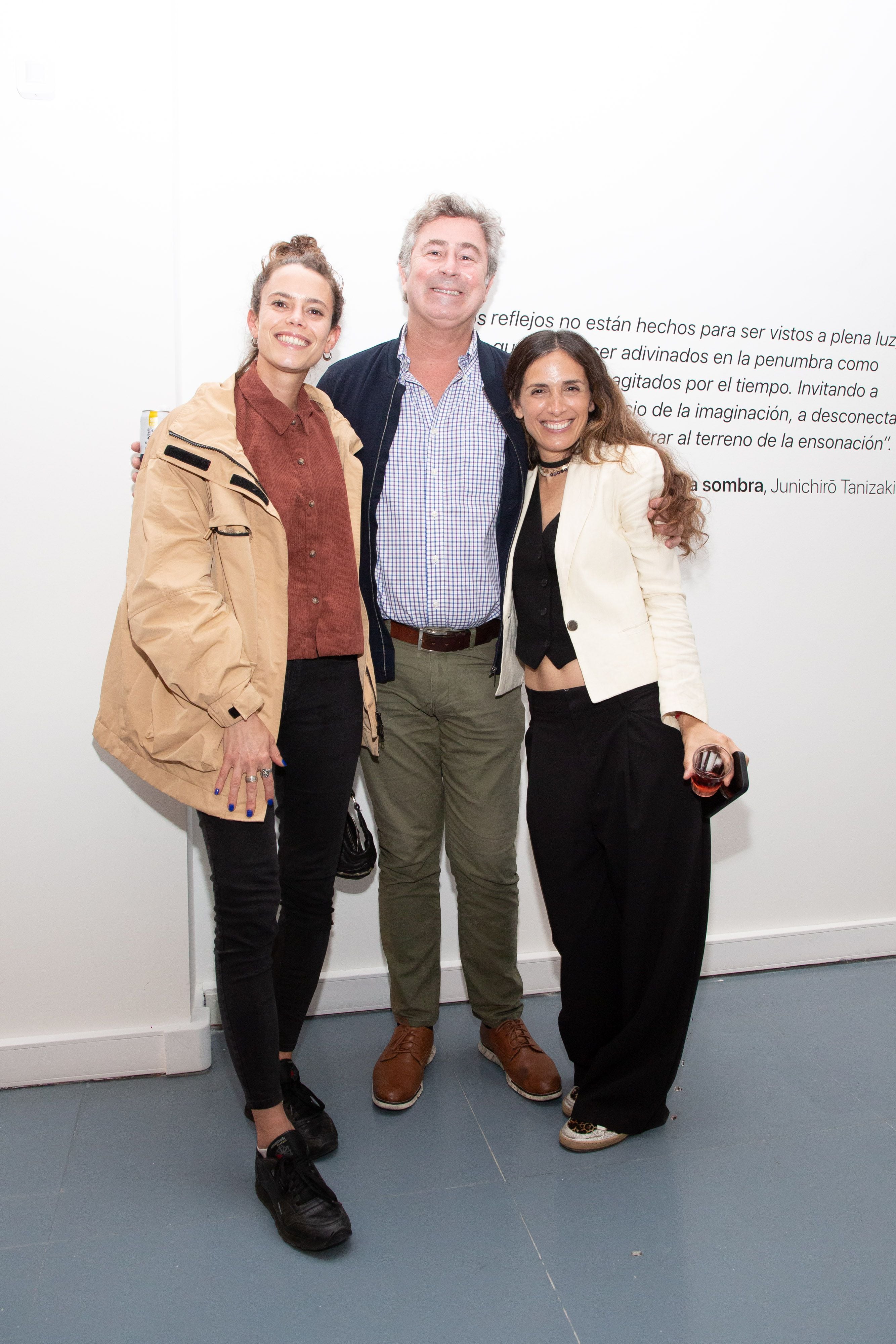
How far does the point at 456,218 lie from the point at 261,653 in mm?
1133

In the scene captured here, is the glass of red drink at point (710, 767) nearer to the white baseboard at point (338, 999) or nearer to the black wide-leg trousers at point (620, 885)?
the black wide-leg trousers at point (620, 885)

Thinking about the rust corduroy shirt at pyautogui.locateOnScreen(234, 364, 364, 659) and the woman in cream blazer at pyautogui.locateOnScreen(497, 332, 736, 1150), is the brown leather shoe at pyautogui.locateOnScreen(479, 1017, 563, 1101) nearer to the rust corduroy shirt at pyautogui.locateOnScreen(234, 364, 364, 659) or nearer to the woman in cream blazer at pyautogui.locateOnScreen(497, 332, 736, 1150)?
the woman in cream blazer at pyautogui.locateOnScreen(497, 332, 736, 1150)

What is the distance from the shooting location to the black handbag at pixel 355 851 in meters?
2.20

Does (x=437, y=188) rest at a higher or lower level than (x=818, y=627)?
higher

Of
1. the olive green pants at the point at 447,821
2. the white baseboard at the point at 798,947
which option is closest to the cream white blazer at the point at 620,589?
the olive green pants at the point at 447,821

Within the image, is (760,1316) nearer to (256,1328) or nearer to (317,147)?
(256,1328)

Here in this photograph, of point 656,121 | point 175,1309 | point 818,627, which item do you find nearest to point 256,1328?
point 175,1309

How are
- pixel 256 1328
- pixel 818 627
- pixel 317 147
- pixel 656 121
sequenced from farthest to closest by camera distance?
pixel 818 627 < pixel 656 121 < pixel 317 147 < pixel 256 1328

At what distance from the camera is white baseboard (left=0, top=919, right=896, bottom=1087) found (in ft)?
7.95

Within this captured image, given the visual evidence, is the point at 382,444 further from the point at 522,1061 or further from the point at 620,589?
the point at 522,1061

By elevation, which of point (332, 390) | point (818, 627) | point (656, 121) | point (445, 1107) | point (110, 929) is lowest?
point (445, 1107)

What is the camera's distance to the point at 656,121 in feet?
8.68

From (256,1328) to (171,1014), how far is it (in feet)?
3.09

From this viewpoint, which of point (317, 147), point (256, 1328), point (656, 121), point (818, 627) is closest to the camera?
point (256, 1328)
